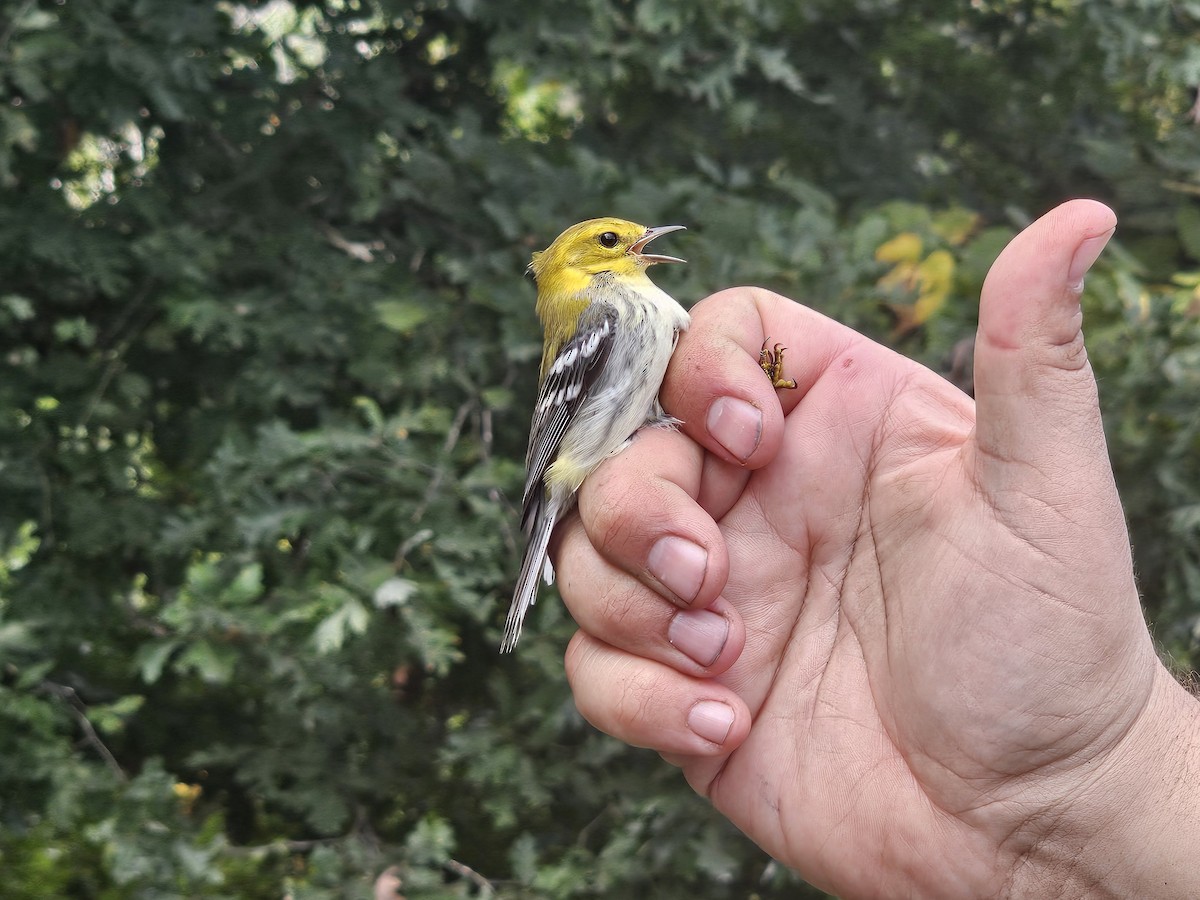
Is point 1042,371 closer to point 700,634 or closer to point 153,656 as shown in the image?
point 700,634

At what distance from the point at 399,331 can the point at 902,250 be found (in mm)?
1613

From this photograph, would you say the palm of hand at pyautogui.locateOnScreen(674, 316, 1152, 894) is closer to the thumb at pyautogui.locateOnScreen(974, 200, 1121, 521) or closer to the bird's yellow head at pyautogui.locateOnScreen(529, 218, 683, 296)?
the thumb at pyautogui.locateOnScreen(974, 200, 1121, 521)

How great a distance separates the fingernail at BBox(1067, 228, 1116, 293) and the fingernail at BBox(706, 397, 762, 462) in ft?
2.42

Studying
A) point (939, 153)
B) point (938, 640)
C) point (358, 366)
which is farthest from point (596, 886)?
point (939, 153)

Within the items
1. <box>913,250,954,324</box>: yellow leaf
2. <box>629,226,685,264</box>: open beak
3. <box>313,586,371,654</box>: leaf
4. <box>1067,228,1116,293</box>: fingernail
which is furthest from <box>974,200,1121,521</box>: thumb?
<box>313,586,371,654</box>: leaf

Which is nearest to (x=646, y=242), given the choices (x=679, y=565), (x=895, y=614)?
(x=679, y=565)

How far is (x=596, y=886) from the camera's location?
10.4 feet

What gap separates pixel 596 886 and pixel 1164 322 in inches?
89.3

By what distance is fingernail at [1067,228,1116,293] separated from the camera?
66.6 inches

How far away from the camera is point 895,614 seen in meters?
2.28

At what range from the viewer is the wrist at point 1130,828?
2000 millimetres

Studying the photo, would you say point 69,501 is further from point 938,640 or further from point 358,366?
point 938,640

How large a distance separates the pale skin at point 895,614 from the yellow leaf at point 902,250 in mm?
969

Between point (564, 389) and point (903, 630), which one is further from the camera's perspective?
point (564, 389)
